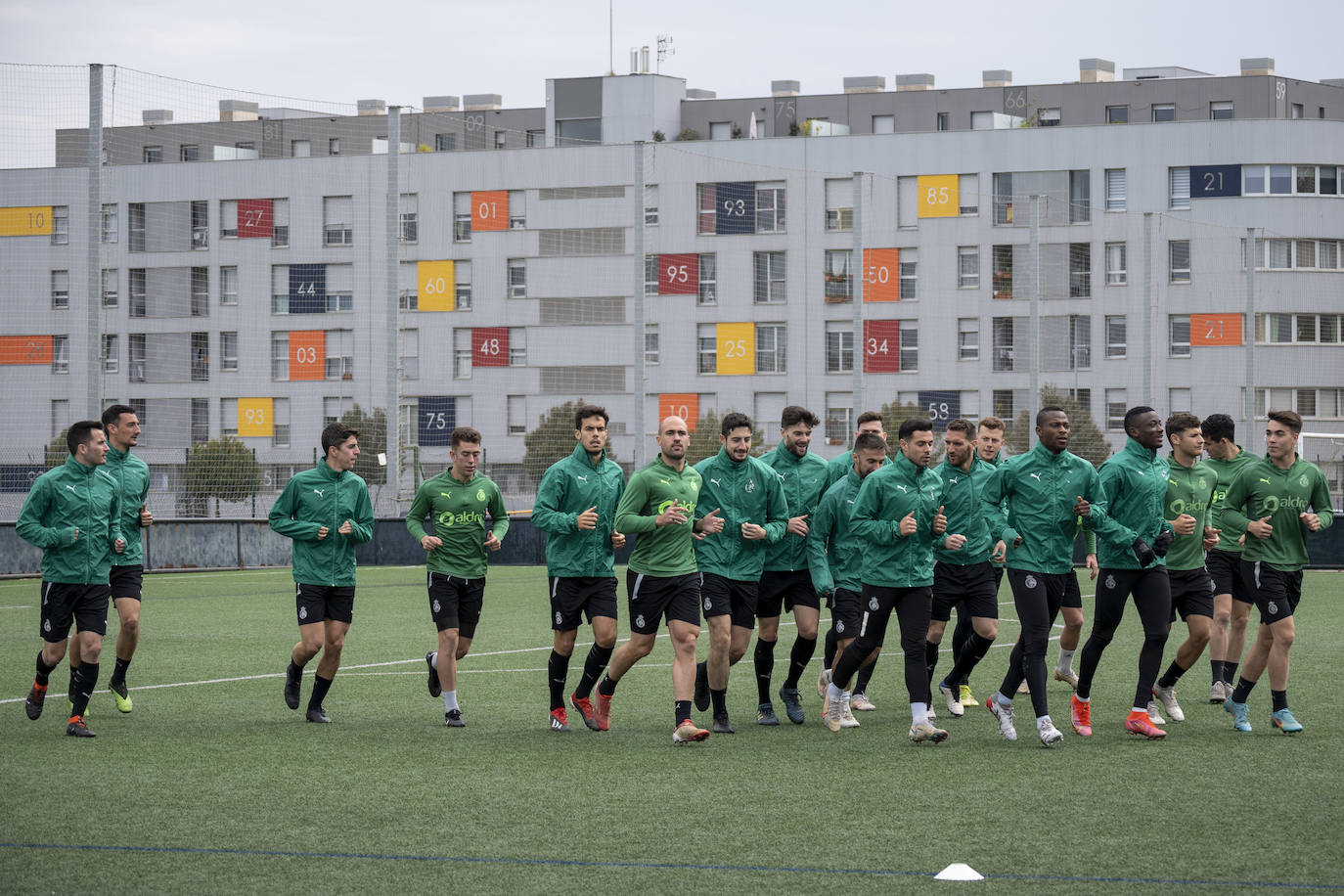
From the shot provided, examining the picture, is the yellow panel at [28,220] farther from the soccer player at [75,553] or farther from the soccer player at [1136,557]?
the soccer player at [1136,557]

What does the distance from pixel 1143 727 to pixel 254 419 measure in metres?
23.0

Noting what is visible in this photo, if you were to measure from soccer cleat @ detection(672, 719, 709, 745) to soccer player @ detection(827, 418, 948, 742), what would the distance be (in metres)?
1.19

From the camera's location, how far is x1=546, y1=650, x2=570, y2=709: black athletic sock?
34.5 ft

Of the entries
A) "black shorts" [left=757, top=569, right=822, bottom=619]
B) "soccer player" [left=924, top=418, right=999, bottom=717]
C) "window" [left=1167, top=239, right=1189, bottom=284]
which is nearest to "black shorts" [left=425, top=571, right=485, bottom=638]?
"black shorts" [left=757, top=569, right=822, bottom=619]

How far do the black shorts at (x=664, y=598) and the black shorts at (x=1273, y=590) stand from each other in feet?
11.5

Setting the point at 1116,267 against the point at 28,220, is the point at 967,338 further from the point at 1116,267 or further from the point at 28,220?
the point at 28,220

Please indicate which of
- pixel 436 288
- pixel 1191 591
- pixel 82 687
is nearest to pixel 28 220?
pixel 436 288

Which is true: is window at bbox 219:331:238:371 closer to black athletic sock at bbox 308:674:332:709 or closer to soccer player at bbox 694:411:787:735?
black athletic sock at bbox 308:674:332:709

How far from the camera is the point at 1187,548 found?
10828 mm

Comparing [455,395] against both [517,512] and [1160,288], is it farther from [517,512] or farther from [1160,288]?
[1160,288]

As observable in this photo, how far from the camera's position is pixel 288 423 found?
31297 mm

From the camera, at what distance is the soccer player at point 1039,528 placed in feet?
32.4

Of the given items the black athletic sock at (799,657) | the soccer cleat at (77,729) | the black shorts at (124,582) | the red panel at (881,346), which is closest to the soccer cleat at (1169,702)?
the black athletic sock at (799,657)

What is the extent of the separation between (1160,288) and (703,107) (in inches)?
1604
